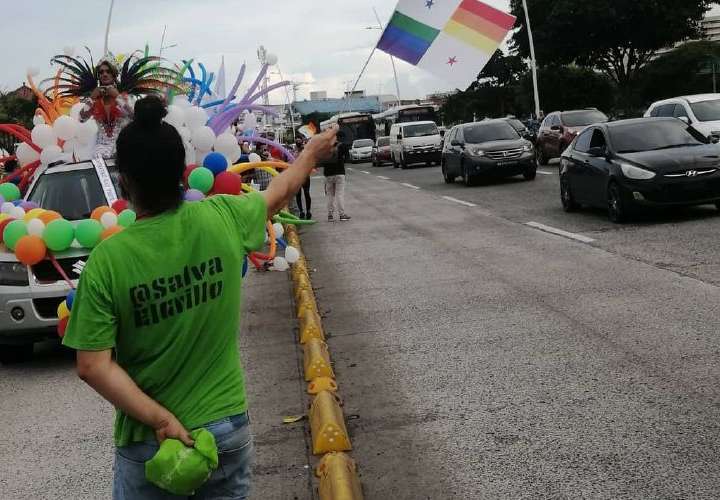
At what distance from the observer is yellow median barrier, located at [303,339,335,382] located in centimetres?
657

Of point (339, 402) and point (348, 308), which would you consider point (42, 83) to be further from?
point (348, 308)

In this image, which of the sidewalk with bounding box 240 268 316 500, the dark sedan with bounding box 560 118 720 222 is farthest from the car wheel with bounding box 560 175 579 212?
the sidewalk with bounding box 240 268 316 500

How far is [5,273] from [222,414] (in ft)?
19.0

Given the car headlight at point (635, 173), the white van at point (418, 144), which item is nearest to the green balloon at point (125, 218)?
the car headlight at point (635, 173)

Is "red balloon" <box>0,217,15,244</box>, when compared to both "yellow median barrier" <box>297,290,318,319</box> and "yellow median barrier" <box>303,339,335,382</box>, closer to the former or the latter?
"yellow median barrier" <box>303,339,335,382</box>

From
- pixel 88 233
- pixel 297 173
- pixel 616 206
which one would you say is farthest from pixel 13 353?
pixel 616 206

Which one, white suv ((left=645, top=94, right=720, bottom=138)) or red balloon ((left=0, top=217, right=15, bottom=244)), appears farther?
white suv ((left=645, top=94, right=720, bottom=138))

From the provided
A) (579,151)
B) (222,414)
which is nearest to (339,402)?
(222,414)

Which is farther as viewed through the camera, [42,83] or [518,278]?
[518,278]

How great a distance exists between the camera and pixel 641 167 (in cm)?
1331

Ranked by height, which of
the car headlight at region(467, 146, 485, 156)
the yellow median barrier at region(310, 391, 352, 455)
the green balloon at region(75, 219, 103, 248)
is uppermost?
the green balloon at region(75, 219, 103, 248)

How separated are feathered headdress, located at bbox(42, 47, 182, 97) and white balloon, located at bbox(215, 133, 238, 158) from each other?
894 millimetres

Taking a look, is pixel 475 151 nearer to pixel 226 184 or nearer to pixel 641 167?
pixel 641 167

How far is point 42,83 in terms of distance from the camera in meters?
6.23
